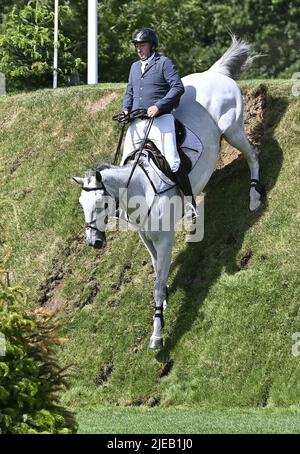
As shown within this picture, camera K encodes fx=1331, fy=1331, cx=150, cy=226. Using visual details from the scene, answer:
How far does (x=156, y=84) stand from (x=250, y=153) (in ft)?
6.35

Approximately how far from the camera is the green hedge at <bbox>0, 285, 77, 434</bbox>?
34.5 feet

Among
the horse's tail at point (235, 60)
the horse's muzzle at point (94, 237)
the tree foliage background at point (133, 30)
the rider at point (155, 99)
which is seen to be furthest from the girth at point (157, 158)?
the tree foliage background at point (133, 30)

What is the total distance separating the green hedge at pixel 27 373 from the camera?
1052 centimetres

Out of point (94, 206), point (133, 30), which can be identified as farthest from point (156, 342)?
point (133, 30)

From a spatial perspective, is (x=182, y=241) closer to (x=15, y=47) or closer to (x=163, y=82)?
(x=163, y=82)

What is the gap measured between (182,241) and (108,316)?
1.66 meters

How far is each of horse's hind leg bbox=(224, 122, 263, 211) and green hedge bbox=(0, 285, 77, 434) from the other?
8.36 m

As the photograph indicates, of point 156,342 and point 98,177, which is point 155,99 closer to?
point 98,177

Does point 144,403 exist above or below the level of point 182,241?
below

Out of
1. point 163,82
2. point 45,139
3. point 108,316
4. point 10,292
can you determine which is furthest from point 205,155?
point 10,292

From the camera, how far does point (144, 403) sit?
17.3 m

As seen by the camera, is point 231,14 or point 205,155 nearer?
point 205,155

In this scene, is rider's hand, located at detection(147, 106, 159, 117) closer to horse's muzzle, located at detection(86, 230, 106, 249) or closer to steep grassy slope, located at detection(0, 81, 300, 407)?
horse's muzzle, located at detection(86, 230, 106, 249)
